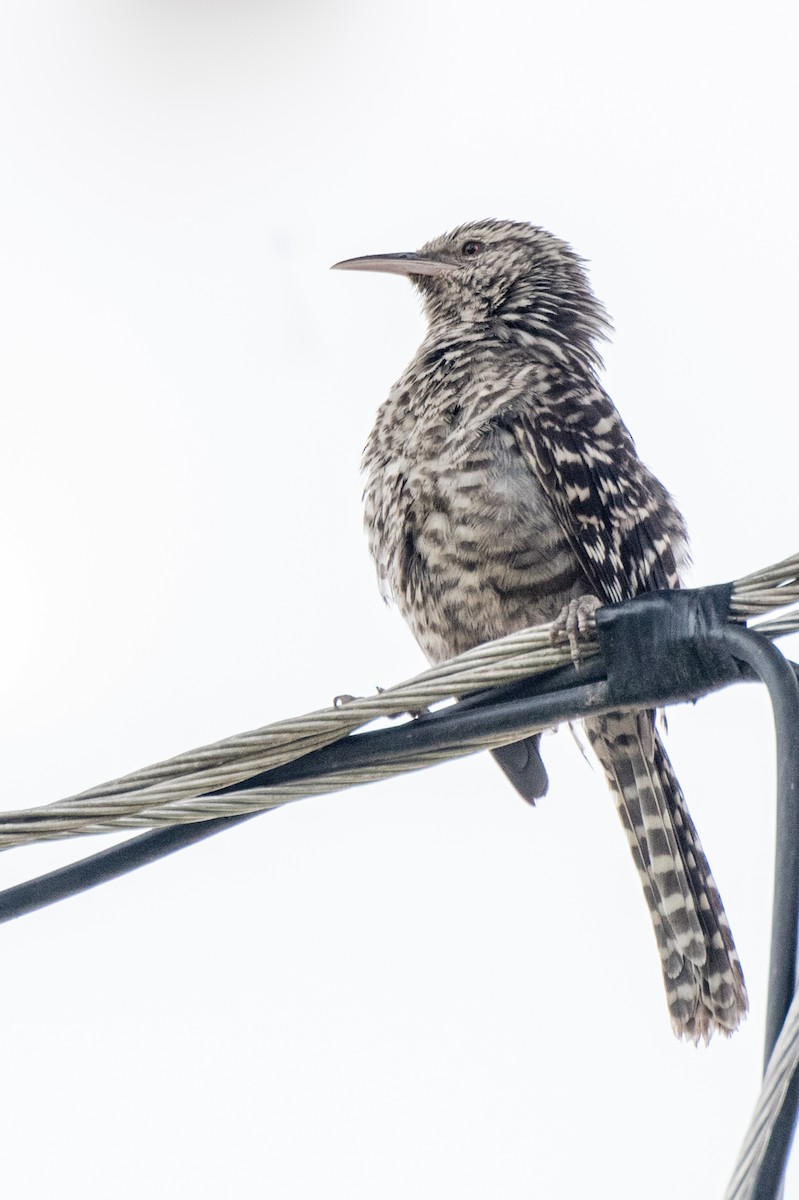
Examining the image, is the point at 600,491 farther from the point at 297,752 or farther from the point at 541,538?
the point at 297,752

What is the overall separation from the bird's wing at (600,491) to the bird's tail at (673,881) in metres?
0.50

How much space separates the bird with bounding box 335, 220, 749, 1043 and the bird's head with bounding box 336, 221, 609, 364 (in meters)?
0.31

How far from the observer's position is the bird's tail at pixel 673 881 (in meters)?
4.30

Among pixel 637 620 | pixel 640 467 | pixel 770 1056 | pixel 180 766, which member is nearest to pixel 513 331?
pixel 640 467

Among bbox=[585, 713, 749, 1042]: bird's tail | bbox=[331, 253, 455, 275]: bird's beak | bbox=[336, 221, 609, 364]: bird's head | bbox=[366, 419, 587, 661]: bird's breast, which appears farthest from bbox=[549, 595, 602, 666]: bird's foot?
bbox=[331, 253, 455, 275]: bird's beak

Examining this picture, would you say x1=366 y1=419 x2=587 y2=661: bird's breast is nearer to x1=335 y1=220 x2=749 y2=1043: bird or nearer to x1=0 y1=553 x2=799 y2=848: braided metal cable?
x1=335 y1=220 x2=749 y2=1043: bird

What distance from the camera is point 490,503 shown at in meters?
4.46

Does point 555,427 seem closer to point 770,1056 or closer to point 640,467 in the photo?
point 640,467

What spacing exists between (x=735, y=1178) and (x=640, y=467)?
372 centimetres

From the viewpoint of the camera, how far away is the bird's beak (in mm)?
5957

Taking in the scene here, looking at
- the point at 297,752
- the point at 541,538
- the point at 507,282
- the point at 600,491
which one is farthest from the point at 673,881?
the point at 507,282

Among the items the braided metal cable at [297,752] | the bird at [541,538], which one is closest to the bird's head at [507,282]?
the bird at [541,538]

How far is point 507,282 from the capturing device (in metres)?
5.77

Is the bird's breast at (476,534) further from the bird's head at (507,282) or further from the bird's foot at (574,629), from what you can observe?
the bird's foot at (574,629)
